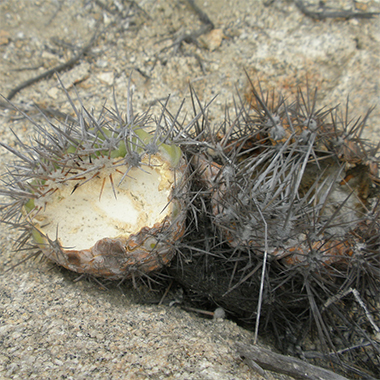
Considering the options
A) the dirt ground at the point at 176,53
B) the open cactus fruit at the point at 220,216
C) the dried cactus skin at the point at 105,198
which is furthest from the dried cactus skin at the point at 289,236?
the dirt ground at the point at 176,53

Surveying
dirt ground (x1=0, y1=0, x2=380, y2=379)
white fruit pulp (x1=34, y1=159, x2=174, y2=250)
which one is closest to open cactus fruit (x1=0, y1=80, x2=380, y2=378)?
white fruit pulp (x1=34, y1=159, x2=174, y2=250)

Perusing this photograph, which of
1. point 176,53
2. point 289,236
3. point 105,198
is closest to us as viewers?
point 289,236

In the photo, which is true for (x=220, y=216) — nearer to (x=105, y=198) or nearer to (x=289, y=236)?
(x=289, y=236)

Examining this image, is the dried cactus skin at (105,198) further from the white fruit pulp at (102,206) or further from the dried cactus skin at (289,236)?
the dried cactus skin at (289,236)

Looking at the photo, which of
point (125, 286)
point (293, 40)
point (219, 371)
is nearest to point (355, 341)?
point (219, 371)

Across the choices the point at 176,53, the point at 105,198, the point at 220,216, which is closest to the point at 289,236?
the point at 220,216

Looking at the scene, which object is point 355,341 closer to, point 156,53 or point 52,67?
point 156,53

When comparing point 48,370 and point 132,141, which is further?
point 132,141
